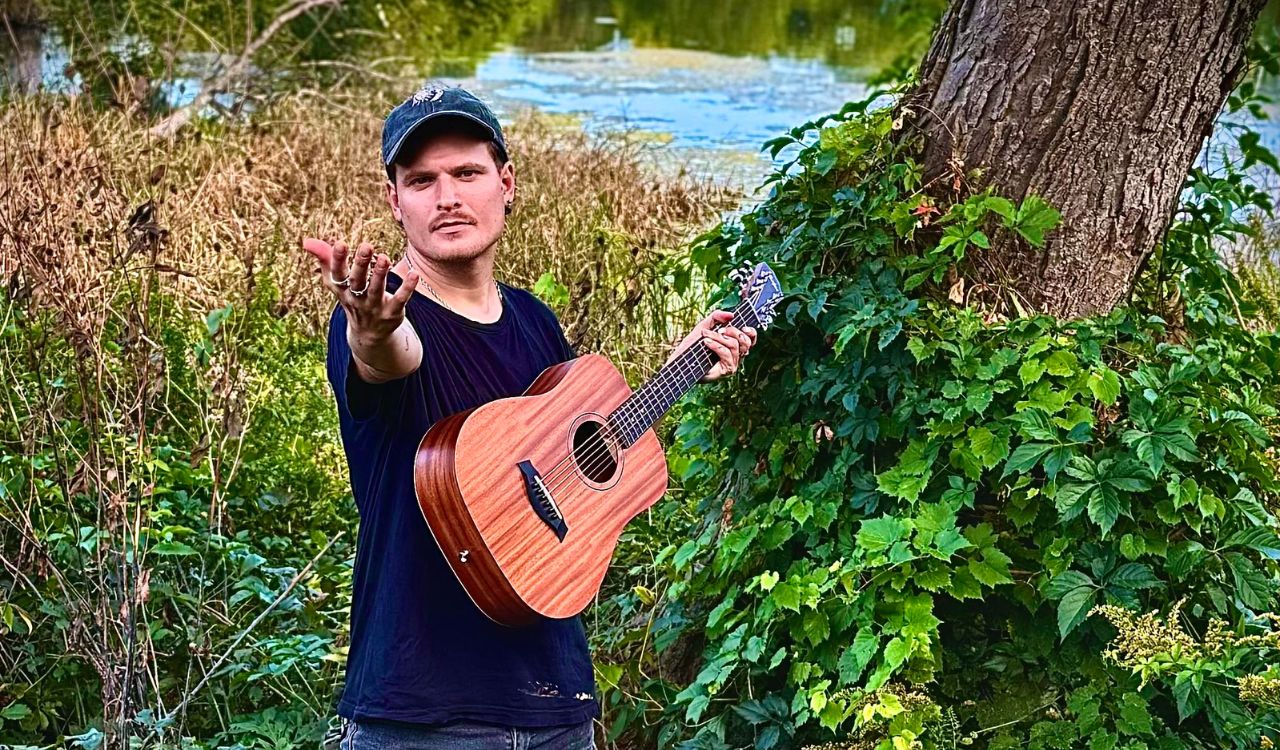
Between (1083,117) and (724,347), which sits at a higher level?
(1083,117)

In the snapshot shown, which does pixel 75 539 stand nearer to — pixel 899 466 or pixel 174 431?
pixel 174 431

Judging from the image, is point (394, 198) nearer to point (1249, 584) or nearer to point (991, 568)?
point (991, 568)

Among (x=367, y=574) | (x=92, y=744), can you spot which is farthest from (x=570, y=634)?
(x=92, y=744)

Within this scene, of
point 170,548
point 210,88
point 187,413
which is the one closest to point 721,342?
point 170,548

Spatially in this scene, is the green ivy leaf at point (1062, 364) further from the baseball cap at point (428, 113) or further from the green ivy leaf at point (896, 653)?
the baseball cap at point (428, 113)

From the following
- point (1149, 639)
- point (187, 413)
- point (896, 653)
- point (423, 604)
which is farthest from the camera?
point (187, 413)

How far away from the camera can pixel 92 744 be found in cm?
282

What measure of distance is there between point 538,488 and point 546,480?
33 millimetres

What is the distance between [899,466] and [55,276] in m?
1.88

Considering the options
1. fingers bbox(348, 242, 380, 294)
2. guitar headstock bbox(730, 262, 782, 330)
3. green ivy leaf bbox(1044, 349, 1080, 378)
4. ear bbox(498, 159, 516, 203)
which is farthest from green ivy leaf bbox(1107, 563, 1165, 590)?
fingers bbox(348, 242, 380, 294)

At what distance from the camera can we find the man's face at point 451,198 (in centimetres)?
211

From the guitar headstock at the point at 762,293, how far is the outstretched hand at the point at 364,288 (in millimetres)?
1073

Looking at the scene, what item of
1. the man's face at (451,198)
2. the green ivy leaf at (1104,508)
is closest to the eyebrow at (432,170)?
the man's face at (451,198)

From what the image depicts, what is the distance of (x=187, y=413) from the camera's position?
4578 mm
